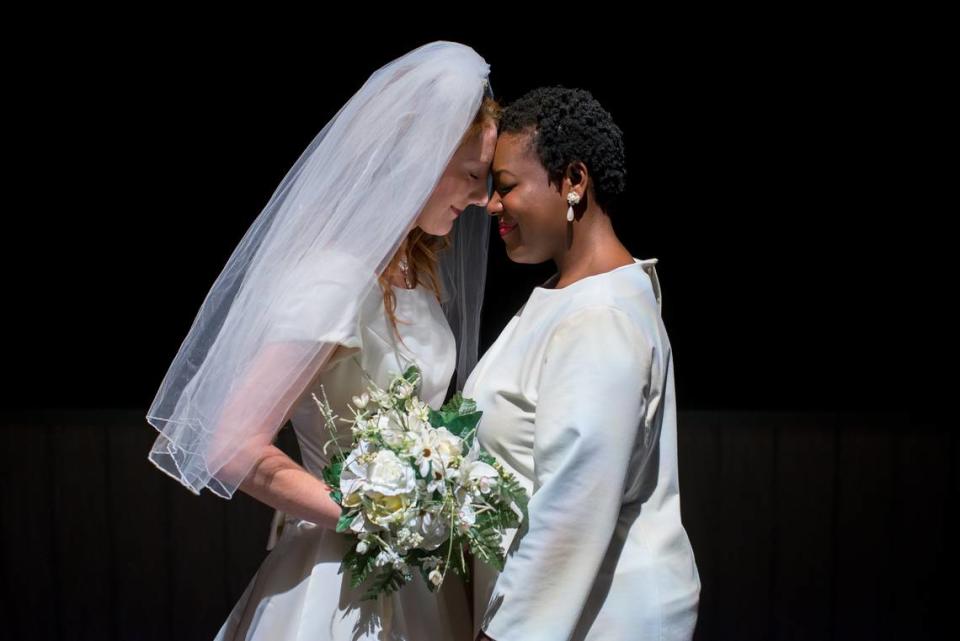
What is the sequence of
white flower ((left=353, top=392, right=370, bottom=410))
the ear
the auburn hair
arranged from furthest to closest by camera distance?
the auburn hair
the ear
white flower ((left=353, top=392, right=370, bottom=410))

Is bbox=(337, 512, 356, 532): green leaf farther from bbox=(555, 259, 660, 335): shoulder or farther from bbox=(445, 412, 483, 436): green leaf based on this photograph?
bbox=(555, 259, 660, 335): shoulder

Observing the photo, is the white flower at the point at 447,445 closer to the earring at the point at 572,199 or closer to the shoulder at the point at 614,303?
the shoulder at the point at 614,303

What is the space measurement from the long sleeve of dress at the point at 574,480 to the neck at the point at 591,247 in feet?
0.58

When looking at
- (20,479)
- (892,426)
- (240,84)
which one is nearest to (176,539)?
(20,479)

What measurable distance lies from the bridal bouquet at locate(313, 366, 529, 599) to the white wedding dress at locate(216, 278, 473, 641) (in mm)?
113

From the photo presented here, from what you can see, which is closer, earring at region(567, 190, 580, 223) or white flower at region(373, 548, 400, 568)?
white flower at region(373, 548, 400, 568)

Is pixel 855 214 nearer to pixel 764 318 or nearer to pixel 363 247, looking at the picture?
pixel 764 318

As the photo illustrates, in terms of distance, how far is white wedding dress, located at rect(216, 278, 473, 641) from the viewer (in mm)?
1496

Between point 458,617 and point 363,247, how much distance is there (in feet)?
1.91

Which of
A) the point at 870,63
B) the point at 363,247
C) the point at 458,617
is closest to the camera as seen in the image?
the point at 363,247

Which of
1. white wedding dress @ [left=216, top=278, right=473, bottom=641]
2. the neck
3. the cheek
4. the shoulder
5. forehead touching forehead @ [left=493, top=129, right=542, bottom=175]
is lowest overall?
white wedding dress @ [left=216, top=278, right=473, bottom=641]

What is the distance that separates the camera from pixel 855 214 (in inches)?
121

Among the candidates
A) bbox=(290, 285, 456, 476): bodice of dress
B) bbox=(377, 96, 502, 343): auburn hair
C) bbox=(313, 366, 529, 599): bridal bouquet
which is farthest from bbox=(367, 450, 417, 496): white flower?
bbox=(377, 96, 502, 343): auburn hair

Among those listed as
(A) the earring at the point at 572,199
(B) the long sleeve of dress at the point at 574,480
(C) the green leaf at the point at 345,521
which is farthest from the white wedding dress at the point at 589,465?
(C) the green leaf at the point at 345,521
